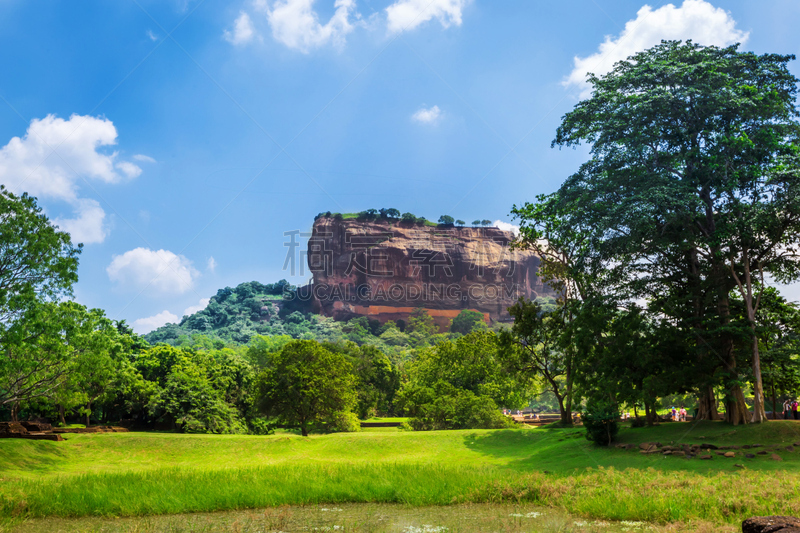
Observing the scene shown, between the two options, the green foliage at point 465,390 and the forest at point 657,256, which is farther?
the green foliage at point 465,390

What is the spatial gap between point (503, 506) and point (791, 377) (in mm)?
15081

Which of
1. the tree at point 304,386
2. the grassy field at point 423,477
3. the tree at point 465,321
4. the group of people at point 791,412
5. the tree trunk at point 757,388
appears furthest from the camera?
the tree at point 465,321

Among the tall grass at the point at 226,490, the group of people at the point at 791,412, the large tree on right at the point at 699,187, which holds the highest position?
the large tree on right at the point at 699,187

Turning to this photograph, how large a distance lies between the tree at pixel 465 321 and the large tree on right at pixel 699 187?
9119cm

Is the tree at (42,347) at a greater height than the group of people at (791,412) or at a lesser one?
greater

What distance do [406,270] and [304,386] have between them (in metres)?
94.9

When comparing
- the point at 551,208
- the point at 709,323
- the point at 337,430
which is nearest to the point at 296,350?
the point at 337,430

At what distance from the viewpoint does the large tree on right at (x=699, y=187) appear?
17016mm

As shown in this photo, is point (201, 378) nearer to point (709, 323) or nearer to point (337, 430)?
point (337, 430)

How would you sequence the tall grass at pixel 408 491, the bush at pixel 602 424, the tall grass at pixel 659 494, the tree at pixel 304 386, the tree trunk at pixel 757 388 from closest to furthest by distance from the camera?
the tall grass at pixel 659 494, the tall grass at pixel 408 491, the tree trunk at pixel 757 388, the bush at pixel 602 424, the tree at pixel 304 386

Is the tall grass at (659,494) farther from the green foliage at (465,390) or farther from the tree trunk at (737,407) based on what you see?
the green foliage at (465,390)

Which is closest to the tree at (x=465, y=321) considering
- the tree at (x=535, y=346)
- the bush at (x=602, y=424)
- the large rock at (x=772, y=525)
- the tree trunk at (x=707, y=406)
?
the tree at (x=535, y=346)

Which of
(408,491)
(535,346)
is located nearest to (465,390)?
(535,346)

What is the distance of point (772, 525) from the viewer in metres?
6.46
